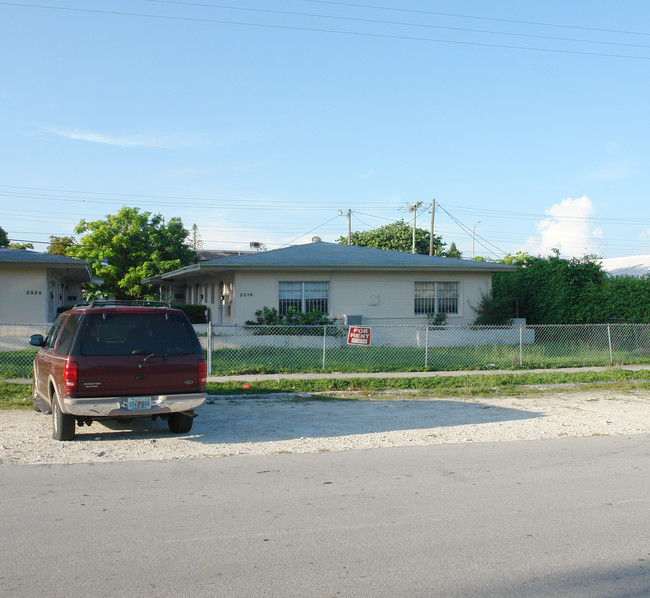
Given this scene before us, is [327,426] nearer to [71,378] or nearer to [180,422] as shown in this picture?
[180,422]

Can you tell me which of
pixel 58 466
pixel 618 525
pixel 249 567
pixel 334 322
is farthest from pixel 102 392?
pixel 334 322

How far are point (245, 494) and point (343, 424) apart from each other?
408 cm

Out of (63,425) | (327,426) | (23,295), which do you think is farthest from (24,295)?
(327,426)

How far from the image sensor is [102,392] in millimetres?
8289

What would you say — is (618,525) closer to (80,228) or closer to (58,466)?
(58,466)

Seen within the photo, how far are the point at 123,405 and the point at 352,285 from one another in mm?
15487

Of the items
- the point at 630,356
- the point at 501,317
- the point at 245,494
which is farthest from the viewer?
the point at 501,317

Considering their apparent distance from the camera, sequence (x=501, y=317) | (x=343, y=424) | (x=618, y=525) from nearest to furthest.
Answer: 1. (x=618, y=525)
2. (x=343, y=424)
3. (x=501, y=317)

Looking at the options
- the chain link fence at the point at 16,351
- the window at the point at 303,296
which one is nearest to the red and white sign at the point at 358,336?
the window at the point at 303,296

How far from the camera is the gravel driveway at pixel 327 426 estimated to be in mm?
8320

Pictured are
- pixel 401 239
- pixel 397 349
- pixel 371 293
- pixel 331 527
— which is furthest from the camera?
pixel 401 239

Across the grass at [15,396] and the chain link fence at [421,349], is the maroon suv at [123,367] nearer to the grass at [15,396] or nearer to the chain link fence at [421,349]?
the grass at [15,396]

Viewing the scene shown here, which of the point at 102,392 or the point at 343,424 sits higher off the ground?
the point at 102,392

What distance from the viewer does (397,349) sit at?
793 inches
